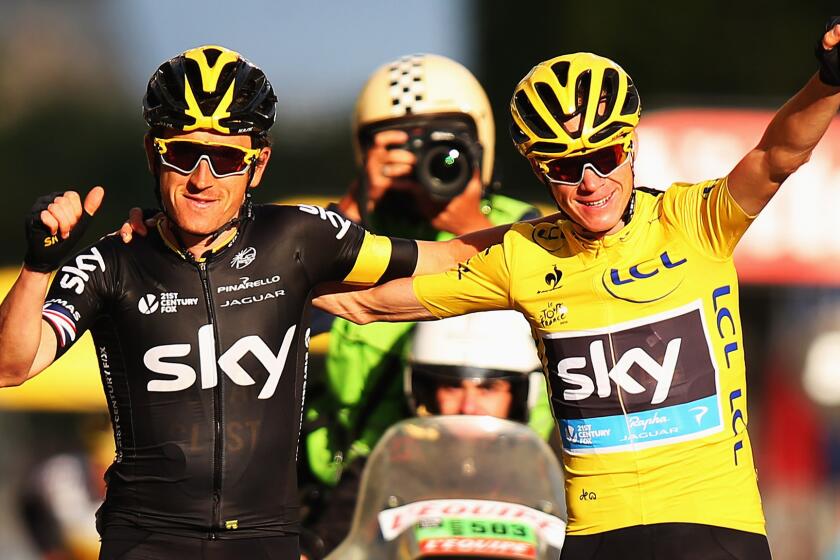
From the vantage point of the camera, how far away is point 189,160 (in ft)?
18.4

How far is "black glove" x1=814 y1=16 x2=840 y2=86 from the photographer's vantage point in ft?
16.7

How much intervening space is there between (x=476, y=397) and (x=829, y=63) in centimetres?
256

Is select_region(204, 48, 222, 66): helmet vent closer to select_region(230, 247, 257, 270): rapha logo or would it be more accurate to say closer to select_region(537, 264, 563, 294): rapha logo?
select_region(230, 247, 257, 270): rapha logo

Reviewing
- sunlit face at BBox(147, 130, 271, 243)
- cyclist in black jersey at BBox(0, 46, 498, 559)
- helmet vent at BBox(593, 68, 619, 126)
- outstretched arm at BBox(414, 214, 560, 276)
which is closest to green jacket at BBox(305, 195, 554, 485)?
outstretched arm at BBox(414, 214, 560, 276)

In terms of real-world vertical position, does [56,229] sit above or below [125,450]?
above

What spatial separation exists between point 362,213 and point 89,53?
31943mm

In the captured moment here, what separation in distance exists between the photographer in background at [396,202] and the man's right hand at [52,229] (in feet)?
8.10

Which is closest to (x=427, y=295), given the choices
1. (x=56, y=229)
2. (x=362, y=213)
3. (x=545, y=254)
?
(x=545, y=254)

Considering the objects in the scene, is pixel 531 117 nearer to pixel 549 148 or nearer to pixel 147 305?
pixel 549 148

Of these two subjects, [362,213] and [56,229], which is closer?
[56,229]

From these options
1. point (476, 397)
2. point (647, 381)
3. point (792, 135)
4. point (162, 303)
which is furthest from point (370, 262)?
point (792, 135)

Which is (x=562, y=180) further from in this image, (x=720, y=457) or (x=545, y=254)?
(x=720, y=457)

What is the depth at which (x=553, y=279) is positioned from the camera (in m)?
5.72

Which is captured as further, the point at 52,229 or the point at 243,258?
the point at 243,258
